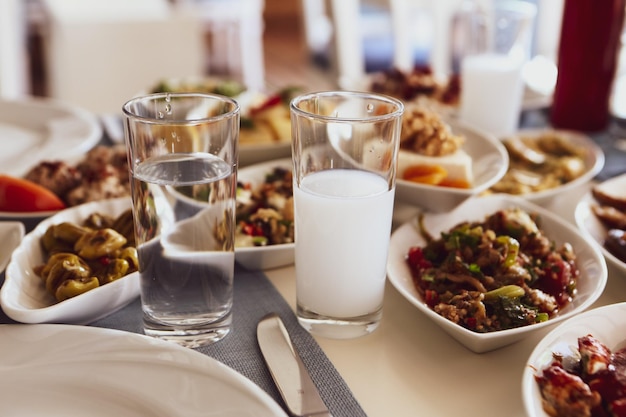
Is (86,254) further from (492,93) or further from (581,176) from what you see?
(492,93)

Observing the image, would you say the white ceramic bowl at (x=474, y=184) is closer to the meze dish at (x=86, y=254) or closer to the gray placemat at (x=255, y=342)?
the gray placemat at (x=255, y=342)

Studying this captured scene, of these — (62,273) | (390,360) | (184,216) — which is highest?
(184,216)

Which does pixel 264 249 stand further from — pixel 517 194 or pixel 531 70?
pixel 531 70

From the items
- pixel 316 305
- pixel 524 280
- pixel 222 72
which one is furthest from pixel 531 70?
pixel 222 72

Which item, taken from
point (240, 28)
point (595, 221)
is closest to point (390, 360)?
point (595, 221)

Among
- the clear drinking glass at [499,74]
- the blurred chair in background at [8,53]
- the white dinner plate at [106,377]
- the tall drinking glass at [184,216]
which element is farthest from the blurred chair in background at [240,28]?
the white dinner plate at [106,377]

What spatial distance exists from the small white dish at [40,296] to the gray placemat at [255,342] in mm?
43

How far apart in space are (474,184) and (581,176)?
0.35 metres

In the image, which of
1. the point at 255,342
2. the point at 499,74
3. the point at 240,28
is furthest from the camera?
the point at 240,28

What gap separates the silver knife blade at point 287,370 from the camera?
0.85 metres

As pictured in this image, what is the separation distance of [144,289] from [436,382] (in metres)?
0.42

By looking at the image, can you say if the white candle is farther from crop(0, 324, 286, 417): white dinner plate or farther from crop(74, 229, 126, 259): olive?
crop(0, 324, 286, 417): white dinner plate

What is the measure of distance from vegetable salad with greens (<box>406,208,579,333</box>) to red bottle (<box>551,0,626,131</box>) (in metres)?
0.84

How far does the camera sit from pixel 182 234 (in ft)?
3.18
